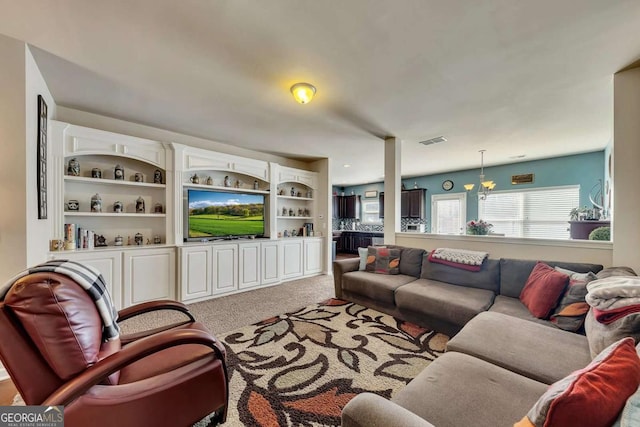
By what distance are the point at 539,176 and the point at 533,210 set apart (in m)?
0.80

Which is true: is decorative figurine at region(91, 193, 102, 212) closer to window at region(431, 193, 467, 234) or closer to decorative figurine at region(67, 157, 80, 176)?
decorative figurine at region(67, 157, 80, 176)

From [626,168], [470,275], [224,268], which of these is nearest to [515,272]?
[470,275]

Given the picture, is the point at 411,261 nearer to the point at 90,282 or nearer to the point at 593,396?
the point at 593,396

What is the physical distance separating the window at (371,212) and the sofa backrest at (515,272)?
21.2ft

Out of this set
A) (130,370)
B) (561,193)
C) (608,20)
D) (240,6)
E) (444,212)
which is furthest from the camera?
(444,212)

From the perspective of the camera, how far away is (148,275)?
3.33 meters

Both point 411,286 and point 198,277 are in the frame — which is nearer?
point 411,286

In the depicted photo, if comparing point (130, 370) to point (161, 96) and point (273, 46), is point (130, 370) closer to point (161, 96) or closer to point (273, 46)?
point (273, 46)

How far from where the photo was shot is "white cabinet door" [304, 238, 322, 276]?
5.24 metres

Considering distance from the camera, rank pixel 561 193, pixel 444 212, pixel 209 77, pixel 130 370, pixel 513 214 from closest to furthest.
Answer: pixel 130 370
pixel 209 77
pixel 561 193
pixel 513 214
pixel 444 212

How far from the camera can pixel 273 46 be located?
6.40 feet

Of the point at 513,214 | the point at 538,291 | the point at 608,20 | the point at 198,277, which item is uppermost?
the point at 608,20

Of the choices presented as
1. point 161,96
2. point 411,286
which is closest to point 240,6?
point 161,96

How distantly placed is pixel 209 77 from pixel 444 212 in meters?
7.08
